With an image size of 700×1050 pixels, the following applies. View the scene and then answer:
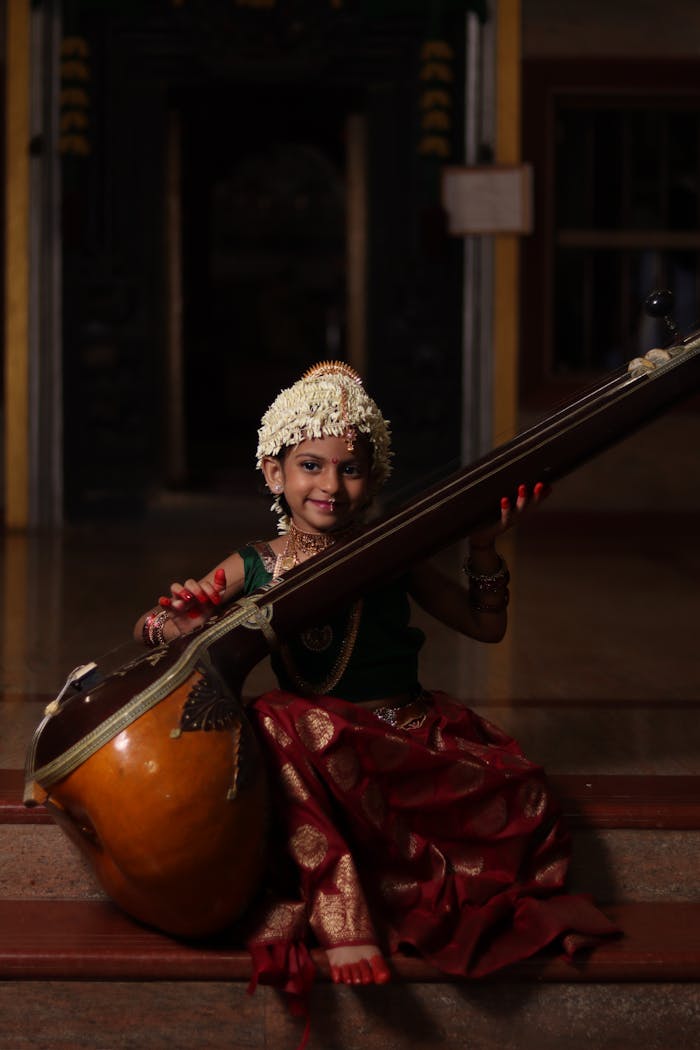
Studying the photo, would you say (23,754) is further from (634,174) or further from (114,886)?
(634,174)

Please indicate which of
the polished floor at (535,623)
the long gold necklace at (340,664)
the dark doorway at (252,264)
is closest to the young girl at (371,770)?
the long gold necklace at (340,664)

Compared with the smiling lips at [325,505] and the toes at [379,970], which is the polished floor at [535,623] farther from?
the toes at [379,970]

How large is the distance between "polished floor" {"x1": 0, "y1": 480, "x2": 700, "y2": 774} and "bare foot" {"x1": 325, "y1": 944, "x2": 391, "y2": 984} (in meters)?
0.59

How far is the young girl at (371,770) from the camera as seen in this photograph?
2010mm

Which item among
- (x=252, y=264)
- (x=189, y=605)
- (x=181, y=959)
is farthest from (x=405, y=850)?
(x=252, y=264)

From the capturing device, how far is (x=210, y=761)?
1.90 meters

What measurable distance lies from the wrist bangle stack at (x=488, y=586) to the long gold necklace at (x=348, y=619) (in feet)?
0.64

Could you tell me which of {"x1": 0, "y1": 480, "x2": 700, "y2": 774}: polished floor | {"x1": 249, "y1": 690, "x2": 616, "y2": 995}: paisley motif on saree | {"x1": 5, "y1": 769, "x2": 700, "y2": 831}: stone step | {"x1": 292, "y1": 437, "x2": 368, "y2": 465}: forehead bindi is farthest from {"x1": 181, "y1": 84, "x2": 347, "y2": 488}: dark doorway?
{"x1": 249, "y1": 690, "x2": 616, "y2": 995}: paisley motif on saree

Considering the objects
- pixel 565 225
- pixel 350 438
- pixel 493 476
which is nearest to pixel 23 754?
pixel 350 438

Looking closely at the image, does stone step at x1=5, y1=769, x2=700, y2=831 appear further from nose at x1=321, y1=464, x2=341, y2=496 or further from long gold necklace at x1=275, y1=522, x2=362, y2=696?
nose at x1=321, y1=464, x2=341, y2=496

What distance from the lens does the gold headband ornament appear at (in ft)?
7.18

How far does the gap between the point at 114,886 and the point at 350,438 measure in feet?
2.58

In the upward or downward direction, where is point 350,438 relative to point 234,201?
A: downward

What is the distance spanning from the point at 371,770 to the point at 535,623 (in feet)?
6.49
